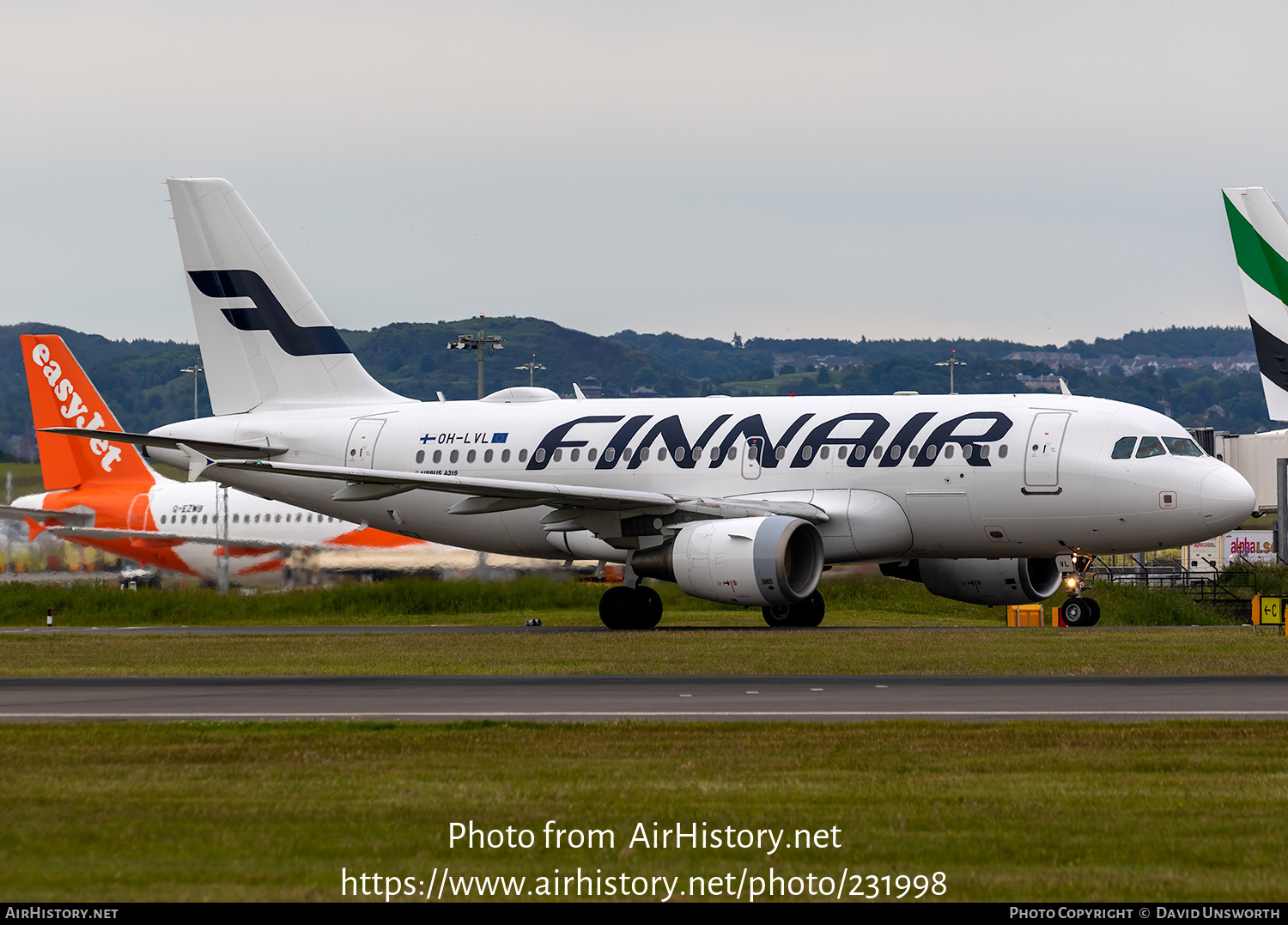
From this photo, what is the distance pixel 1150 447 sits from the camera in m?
30.4

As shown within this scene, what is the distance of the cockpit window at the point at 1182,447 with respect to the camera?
30500 mm

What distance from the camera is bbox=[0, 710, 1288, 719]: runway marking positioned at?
16.1m

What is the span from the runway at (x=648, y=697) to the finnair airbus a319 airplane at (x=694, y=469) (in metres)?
9.60

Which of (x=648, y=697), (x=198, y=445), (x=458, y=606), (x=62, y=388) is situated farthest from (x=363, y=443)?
(x=648, y=697)

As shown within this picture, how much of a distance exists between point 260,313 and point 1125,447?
19.6 metres

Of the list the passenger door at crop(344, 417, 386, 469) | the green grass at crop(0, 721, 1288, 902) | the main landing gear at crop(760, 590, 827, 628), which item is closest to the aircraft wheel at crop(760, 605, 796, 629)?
the main landing gear at crop(760, 590, 827, 628)

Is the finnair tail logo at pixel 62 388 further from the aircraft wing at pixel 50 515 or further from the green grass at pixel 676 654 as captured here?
the green grass at pixel 676 654

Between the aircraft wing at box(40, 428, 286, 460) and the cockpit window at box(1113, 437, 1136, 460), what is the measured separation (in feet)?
58.9

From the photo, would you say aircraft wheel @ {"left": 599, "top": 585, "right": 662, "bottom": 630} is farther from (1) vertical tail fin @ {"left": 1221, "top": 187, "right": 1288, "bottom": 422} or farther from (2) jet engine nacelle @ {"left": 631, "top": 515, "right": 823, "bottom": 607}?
(1) vertical tail fin @ {"left": 1221, "top": 187, "right": 1288, "bottom": 422}

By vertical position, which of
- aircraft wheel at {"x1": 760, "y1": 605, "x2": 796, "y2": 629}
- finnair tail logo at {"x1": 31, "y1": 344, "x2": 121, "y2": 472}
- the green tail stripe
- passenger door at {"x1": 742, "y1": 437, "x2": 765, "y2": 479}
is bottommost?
aircraft wheel at {"x1": 760, "y1": 605, "x2": 796, "y2": 629}

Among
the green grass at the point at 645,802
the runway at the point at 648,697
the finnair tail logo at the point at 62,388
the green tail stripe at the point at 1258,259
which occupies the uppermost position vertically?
the green tail stripe at the point at 1258,259

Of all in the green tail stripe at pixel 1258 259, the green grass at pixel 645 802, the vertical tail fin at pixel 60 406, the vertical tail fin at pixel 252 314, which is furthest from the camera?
the vertical tail fin at pixel 60 406

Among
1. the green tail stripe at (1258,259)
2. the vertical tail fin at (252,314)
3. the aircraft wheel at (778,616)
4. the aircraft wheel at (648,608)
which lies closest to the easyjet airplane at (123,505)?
the vertical tail fin at (252,314)
